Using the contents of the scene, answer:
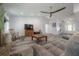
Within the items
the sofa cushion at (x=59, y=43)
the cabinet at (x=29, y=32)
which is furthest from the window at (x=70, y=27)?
the cabinet at (x=29, y=32)

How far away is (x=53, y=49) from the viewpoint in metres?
2.21

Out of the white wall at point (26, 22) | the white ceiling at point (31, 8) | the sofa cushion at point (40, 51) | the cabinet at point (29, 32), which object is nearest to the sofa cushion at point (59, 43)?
the sofa cushion at point (40, 51)

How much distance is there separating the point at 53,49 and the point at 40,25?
1.77 feet

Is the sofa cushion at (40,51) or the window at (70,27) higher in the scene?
the window at (70,27)

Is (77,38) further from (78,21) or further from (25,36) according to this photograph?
(25,36)

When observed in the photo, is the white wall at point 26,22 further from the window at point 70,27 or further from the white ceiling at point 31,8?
the window at point 70,27

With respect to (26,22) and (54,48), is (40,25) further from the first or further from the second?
(54,48)

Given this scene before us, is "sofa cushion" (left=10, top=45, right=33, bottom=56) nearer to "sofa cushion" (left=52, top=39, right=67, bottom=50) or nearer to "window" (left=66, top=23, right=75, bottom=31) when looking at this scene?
"sofa cushion" (left=52, top=39, right=67, bottom=50)

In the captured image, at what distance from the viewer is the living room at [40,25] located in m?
2.19

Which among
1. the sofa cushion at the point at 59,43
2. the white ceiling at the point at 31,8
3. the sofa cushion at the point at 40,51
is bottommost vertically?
the sofa cushion at the point at 40,51

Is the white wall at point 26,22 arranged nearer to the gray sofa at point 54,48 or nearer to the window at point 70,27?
the gray sofa at point 54,48

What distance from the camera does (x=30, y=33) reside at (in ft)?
7.42

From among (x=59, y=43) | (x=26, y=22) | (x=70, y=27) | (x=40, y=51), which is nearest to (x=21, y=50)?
(x=40, y=51)

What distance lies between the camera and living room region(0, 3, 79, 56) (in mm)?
2193
